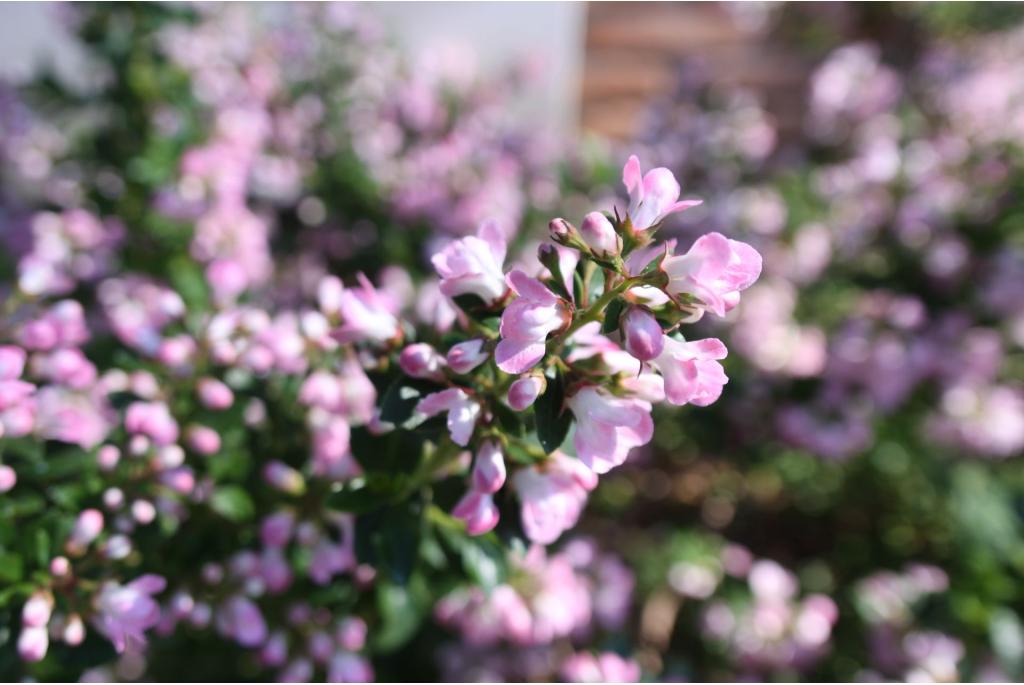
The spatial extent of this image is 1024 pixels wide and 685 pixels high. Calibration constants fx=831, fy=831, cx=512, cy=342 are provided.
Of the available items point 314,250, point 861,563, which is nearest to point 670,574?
point 861,563

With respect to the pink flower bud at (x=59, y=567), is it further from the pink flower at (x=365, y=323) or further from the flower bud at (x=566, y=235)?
the flower bud at (x=566, y=235)

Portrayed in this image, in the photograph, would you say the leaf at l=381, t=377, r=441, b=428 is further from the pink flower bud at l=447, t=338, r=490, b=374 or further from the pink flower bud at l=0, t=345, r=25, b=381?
the pink flower bud at l=0, t=345, r=25, b=381

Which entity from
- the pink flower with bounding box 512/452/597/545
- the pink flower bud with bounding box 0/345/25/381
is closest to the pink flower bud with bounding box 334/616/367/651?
the pink flower with bounding box 512/452/597/545

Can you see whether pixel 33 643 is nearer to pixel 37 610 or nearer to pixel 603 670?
pixel 37 610

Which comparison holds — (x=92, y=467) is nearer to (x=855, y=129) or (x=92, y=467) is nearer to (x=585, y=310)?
(x=585, y=310)

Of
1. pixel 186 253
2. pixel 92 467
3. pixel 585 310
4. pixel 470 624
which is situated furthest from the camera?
pixel 186 253

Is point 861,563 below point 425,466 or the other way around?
below

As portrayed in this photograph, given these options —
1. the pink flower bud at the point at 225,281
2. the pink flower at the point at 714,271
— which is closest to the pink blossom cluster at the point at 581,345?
the pink flower at the point at 714,271

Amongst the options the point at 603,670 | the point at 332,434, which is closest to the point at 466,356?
the point at 332,434
